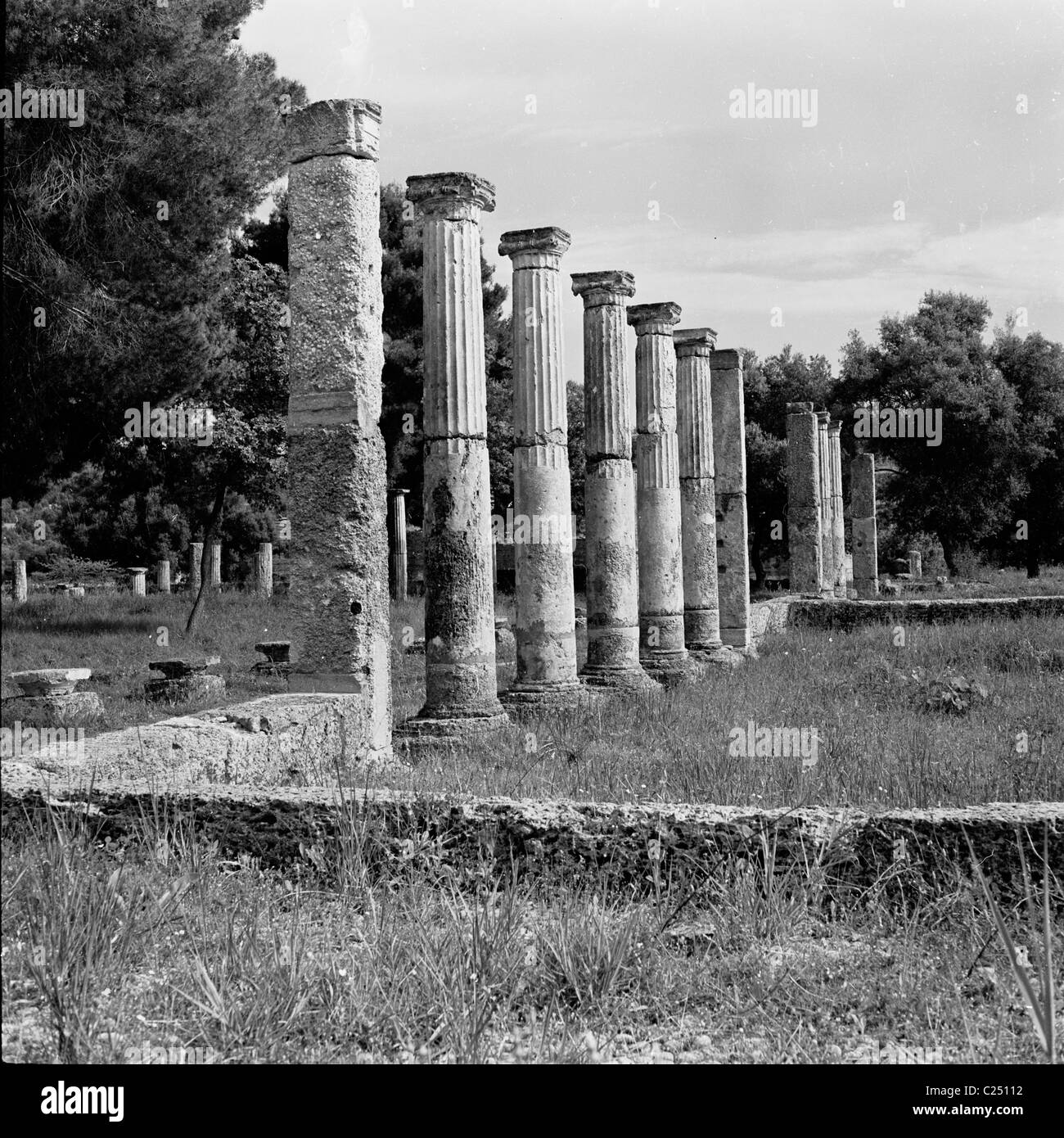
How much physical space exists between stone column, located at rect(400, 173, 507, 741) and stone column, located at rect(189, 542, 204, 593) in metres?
20.3

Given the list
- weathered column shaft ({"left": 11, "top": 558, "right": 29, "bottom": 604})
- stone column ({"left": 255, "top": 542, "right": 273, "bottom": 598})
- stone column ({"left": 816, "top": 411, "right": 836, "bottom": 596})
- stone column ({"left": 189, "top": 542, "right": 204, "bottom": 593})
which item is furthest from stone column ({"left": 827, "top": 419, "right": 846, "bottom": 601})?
weathered column shaft ({"left": 11, "top": 558, "right": 29, "bottom": 604})

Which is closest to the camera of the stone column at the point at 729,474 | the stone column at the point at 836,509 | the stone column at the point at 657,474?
the stone column at the point at 657,474

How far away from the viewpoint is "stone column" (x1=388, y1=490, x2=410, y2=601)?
30250 millimetres

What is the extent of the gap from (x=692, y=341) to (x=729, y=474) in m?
2.93

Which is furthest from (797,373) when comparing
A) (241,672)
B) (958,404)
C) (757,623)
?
(241,672)

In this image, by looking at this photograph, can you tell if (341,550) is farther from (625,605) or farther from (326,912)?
(625,605)

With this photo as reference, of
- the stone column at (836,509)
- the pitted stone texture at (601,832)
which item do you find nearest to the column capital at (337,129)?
the pitted stone texture at (601,832)

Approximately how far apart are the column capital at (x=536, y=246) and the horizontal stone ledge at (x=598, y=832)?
8.73 m

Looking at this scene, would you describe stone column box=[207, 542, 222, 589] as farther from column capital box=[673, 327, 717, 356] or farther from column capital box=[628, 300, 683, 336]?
column capital box=[628, 300, 683, 336]

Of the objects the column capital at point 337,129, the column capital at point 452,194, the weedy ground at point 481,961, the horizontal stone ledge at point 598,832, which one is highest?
the column capital at point 452,194

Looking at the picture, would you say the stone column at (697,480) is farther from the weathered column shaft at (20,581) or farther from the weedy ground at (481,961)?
the weathered column shaft at (20,581)

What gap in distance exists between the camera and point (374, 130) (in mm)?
8344

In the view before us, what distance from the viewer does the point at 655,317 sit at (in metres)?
16.3

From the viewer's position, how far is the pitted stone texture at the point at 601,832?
5.17 metres
